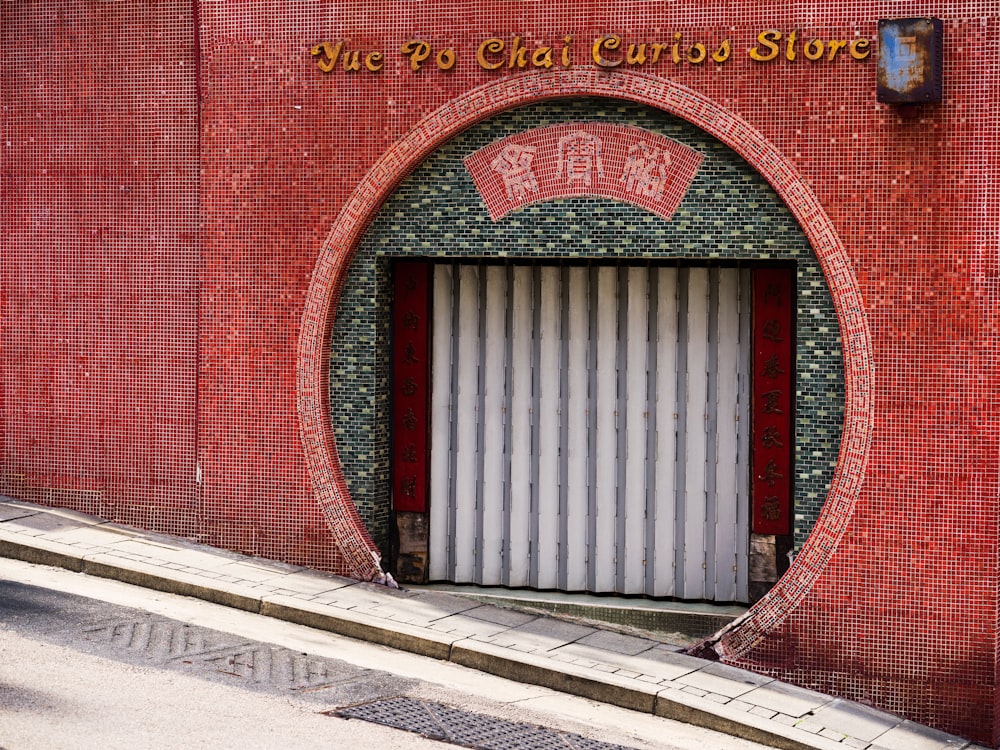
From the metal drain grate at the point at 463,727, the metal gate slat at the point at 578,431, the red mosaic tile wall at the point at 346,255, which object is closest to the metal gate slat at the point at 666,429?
the metal gate slat at the point at 578,431

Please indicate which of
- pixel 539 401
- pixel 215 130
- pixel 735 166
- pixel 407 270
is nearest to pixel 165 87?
pixel 215 130

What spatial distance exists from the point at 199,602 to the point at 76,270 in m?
3.33

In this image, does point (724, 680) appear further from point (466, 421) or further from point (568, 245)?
point (568, 245)

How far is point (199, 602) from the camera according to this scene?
10.9 meters

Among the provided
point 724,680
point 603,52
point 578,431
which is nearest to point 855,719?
point 724,680

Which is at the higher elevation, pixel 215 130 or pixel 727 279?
pixel 215 130

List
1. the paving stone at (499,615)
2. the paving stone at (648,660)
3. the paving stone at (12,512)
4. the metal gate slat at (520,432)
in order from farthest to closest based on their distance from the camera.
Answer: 1. the paving stone at (12,512)
2. the metal gate slat at (520,432)
3. the paving stone at (499,615)
4. the paving stone at (648,660)

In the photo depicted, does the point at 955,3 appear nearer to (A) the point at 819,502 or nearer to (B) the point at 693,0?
(B) the point at 693,0

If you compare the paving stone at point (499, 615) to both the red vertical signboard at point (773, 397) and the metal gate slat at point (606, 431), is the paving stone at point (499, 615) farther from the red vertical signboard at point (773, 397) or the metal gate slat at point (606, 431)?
the red vertical signboard at point (773, 397)

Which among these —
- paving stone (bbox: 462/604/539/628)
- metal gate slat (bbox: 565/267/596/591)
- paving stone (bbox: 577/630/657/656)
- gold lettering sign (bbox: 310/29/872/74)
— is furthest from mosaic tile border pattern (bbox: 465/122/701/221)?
paving stone (bbox: 577/630/657/656)

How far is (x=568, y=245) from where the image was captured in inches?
424

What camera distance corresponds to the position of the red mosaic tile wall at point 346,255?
32.1ft

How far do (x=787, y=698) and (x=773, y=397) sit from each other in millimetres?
2290

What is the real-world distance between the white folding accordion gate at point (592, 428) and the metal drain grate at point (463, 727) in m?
2.62
